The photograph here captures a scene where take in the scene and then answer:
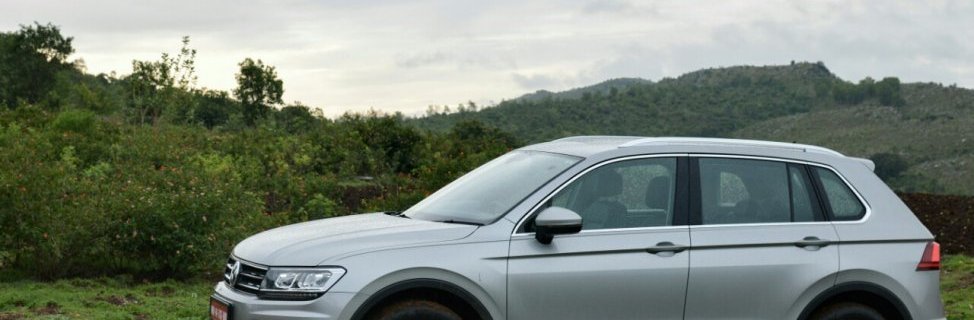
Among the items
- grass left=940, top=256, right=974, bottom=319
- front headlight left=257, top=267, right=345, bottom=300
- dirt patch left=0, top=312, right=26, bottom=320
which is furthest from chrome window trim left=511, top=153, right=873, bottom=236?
dirt patch left=0, top=312, right=26, bottom=320

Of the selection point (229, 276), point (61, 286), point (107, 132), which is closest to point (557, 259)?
point (229, 276)

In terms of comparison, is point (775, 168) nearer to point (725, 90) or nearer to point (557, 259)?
point (557, 259)

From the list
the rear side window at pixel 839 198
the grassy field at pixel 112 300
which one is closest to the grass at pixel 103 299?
the grassy field at pixel 112 300

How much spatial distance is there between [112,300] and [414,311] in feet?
23.8

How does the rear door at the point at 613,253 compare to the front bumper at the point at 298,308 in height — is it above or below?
above

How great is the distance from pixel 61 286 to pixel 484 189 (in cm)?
798

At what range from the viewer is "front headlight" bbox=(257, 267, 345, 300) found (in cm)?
657

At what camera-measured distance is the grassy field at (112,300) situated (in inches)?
473

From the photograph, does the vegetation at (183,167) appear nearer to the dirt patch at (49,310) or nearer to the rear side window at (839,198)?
the dirt patch at (49,310)

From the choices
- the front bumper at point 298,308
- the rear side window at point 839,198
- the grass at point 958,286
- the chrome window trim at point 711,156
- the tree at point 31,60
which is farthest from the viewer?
the tree at point 31,60

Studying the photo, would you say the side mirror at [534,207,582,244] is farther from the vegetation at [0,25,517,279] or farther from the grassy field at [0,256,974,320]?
the vegetation at [0,25,517,279]

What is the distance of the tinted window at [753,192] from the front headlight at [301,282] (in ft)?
7.34

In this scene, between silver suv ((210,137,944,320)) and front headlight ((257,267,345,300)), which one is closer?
front headlight ((257,267,345,300))

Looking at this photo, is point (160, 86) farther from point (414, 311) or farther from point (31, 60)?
point (31, 60)
